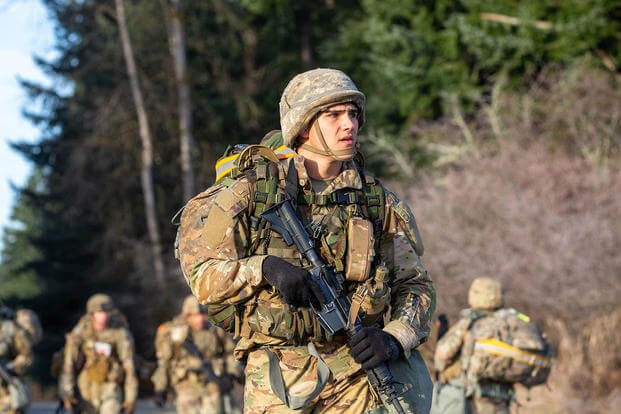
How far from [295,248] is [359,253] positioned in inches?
11.0

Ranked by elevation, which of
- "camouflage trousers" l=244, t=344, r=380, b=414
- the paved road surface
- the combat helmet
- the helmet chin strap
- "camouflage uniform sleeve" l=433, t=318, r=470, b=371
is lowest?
the paved road surface

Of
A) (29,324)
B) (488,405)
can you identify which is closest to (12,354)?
(29,324)

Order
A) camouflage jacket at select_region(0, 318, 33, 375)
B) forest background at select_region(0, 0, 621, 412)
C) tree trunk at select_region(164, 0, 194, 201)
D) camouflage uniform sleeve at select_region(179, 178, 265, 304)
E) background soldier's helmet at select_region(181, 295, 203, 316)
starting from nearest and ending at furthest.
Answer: camouflage uniform sleeve at select_region(179, 178, 265, 304) < camouflage jacket at select_region(0, 318, 33, 375) < background soldier's helmet at select_region(181, 295, 203, 316) < forest background at select_region(0, 0, 621, 412) < tree trunk at select_region(164, 0, 194, 201)

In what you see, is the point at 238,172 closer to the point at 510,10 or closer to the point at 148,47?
the point at 510,10

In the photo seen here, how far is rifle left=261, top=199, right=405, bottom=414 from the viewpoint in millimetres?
4555

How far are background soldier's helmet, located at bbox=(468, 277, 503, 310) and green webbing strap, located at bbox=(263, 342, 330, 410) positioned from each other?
607 centimetres

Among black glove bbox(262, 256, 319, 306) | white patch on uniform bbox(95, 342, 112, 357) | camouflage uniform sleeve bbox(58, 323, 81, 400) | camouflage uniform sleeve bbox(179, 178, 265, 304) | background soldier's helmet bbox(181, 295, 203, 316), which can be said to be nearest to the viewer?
black glove bbox(262, 256, 319, 306)

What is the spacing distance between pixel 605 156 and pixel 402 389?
20.2 m

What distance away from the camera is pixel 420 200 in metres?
24.0

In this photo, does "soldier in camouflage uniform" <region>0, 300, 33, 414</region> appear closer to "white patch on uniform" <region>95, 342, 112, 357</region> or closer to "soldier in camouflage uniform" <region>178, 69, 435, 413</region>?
"white patch on uniform" <region>95, 342, 112, 357</region>

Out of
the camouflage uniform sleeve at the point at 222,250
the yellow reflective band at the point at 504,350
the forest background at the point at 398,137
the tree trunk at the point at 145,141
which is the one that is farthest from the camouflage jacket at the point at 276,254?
the tree trunk at the point at 145,141

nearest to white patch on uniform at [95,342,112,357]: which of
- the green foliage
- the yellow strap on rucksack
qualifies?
the yellow strap on rucksack

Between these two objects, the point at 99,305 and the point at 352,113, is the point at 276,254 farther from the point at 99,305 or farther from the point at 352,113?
the point at 99,305

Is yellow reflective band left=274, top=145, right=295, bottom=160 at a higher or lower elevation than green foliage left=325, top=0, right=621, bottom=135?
lower
